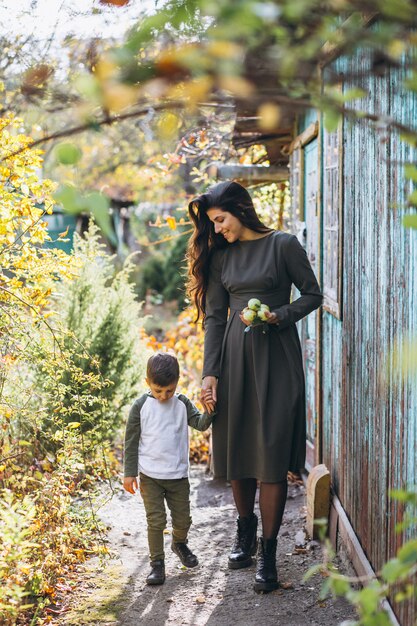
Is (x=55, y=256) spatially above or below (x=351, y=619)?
above

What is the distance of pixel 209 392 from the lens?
487 centimetres

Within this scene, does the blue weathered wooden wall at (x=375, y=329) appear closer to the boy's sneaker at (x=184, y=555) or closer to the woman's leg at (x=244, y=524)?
the woman's leg at (x=244, y=524)

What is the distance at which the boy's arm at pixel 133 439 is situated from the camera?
15.9 feet

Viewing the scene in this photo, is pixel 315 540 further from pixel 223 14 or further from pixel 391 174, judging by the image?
pixel 223 14

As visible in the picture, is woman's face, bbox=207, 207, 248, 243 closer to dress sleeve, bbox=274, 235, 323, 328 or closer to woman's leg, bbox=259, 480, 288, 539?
dress sleeve, bbox=274, 235, 323, 328


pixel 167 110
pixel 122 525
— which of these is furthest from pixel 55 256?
pixel 167 110

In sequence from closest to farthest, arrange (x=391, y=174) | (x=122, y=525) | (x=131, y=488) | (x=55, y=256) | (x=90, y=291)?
(x=391, y=174), (x=131, y=488), (x=55, y=256), (x=122, y=525), (x=90, y=291)

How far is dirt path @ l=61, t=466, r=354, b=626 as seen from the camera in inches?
171

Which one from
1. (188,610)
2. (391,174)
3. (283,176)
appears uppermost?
(283,176)

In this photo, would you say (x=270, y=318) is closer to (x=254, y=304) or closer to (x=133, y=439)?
(x=254, y=304)

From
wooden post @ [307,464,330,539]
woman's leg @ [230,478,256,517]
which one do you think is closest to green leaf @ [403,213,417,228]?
woman's leg @ [230,478,256,517]

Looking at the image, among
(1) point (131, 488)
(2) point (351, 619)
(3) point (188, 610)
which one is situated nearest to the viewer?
(2) point (351, 619)

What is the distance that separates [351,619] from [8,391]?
2.62 m

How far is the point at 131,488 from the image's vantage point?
4.82 meters
